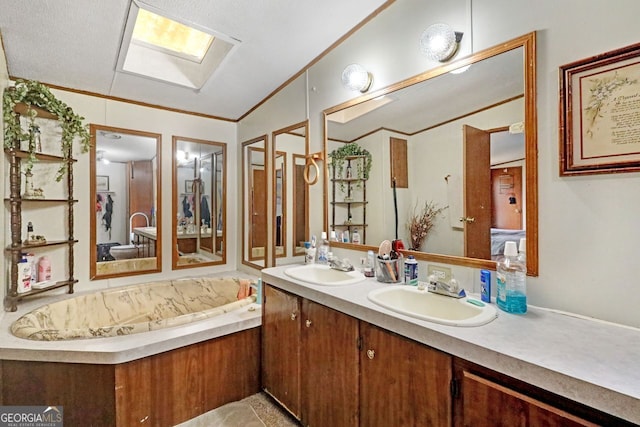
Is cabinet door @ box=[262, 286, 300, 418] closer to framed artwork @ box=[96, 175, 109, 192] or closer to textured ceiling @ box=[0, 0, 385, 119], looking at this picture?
textured ceiling @ box=[0, 0, 385, 119]

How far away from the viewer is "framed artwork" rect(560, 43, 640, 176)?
101cm

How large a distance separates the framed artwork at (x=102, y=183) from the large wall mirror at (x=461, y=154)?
7.59 ft

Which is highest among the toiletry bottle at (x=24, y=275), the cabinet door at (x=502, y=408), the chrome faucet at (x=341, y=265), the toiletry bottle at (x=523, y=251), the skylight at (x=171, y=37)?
the skylight at (x=171, y=37)

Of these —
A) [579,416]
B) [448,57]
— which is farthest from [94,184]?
[579,416]

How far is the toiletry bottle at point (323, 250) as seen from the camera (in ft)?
7.19

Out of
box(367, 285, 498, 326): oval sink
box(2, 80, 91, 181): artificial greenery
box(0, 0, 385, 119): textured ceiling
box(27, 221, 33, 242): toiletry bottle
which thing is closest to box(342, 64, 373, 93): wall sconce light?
box(0, 0, 385, 119): textured ceiling

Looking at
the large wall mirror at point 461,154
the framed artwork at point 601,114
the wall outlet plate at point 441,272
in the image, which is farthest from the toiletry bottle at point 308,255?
the framed artwork at point 601,114

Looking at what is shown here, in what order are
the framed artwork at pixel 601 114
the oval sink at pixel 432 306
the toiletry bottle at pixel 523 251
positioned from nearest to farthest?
the framed artwork at pixel 601 114, the oval sink at pixel 432 306, the toiletry bottle at pixel 523 251

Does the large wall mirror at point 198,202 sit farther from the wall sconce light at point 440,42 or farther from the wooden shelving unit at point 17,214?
the wall sconce light at point 440,42

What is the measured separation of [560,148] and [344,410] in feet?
4.74

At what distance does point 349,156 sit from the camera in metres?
2.09

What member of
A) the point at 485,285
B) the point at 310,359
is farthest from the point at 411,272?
the point at 310,359

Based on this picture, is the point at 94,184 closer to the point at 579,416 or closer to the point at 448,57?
the point at 448,57

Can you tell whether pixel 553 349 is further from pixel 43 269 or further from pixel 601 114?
pixel 43 269
